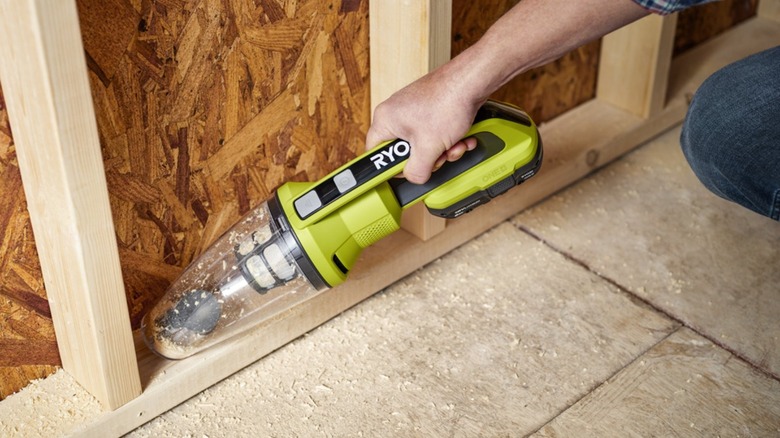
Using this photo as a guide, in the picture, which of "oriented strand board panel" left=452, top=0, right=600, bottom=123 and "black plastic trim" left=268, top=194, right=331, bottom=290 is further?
"oriented strand board panel" left=452, top=0, right=600, bottom=123

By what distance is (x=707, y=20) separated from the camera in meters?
2.36

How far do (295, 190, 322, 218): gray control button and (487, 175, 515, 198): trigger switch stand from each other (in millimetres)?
274

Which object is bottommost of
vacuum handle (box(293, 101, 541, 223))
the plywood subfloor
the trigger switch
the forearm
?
the plywood subfloor

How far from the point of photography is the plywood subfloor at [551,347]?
149 centimetres

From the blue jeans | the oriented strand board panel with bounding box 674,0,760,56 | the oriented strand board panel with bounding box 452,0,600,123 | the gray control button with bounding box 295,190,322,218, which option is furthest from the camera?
the oriented strand board panel with bounding box 674,0,760,56

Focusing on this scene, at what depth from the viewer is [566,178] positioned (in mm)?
2018

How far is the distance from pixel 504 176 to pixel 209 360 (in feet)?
1.87

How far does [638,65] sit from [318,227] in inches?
40.0

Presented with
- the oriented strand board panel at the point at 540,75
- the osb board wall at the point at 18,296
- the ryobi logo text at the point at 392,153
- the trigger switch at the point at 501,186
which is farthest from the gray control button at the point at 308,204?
the oriented strand board panel at the point at 540,75

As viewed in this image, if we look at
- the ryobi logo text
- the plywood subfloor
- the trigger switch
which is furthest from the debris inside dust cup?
the trigger switch

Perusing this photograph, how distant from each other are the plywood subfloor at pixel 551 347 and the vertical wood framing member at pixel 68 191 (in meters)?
0.11

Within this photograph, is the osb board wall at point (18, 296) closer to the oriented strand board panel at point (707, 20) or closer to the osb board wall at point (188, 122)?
the osb board wall at point (188, 122)

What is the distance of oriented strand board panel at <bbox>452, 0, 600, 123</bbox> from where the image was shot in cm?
176

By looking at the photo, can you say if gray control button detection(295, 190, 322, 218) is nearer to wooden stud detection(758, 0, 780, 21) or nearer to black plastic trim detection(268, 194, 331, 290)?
black plastic trim detection(268, 194, 331, 290)
